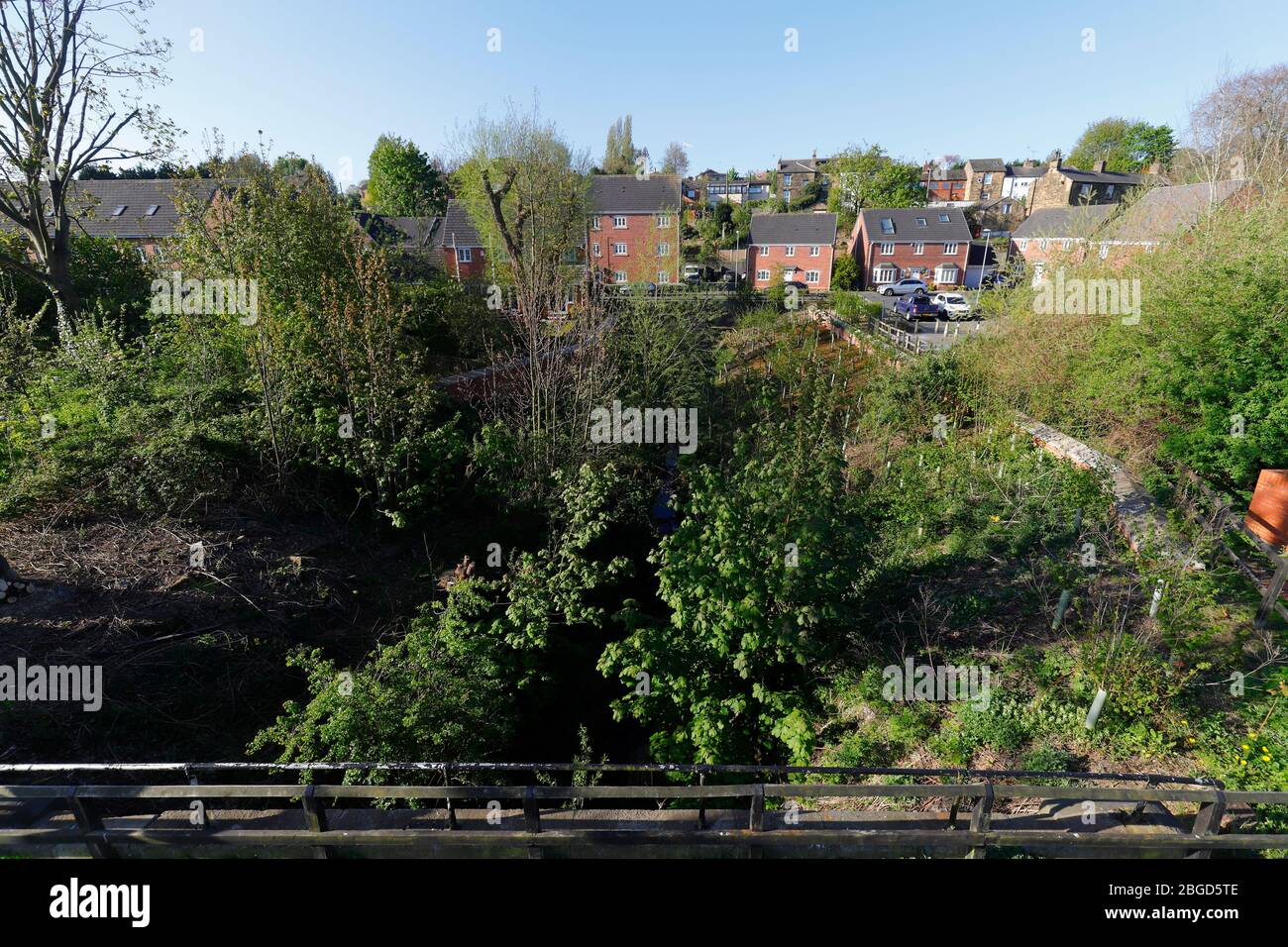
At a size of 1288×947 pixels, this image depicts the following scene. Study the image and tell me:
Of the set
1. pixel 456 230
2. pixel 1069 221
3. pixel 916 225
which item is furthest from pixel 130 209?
pixel 916 225

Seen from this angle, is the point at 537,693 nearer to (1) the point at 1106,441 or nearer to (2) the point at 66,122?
(1) the point at 1106,441

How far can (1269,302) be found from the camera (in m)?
10.3

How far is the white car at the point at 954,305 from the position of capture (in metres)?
29.0

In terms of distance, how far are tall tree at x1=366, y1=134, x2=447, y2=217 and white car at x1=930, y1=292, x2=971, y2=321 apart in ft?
124

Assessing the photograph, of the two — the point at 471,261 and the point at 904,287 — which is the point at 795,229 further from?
the point at 471,261

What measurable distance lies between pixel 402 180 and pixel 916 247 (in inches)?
1569

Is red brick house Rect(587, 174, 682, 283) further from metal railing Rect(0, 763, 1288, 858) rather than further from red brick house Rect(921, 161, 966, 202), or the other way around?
red brick house Rect(921, 161, 966, 202)

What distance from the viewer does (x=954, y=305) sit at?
30062 millimetres

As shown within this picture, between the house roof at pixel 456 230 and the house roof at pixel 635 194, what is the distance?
8.49 m

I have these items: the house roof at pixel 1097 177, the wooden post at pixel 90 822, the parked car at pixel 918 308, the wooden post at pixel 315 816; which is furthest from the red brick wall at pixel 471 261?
the house roof at pixel 1097 177

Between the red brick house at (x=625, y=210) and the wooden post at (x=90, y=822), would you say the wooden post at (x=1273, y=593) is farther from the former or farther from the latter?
the red brick house at (x=625, y=210)

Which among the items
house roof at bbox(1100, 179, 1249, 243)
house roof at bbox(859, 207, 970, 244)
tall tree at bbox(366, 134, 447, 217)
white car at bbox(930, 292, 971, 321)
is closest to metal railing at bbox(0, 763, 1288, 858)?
house roof at bbox(1100, 179, 1249, 243)
